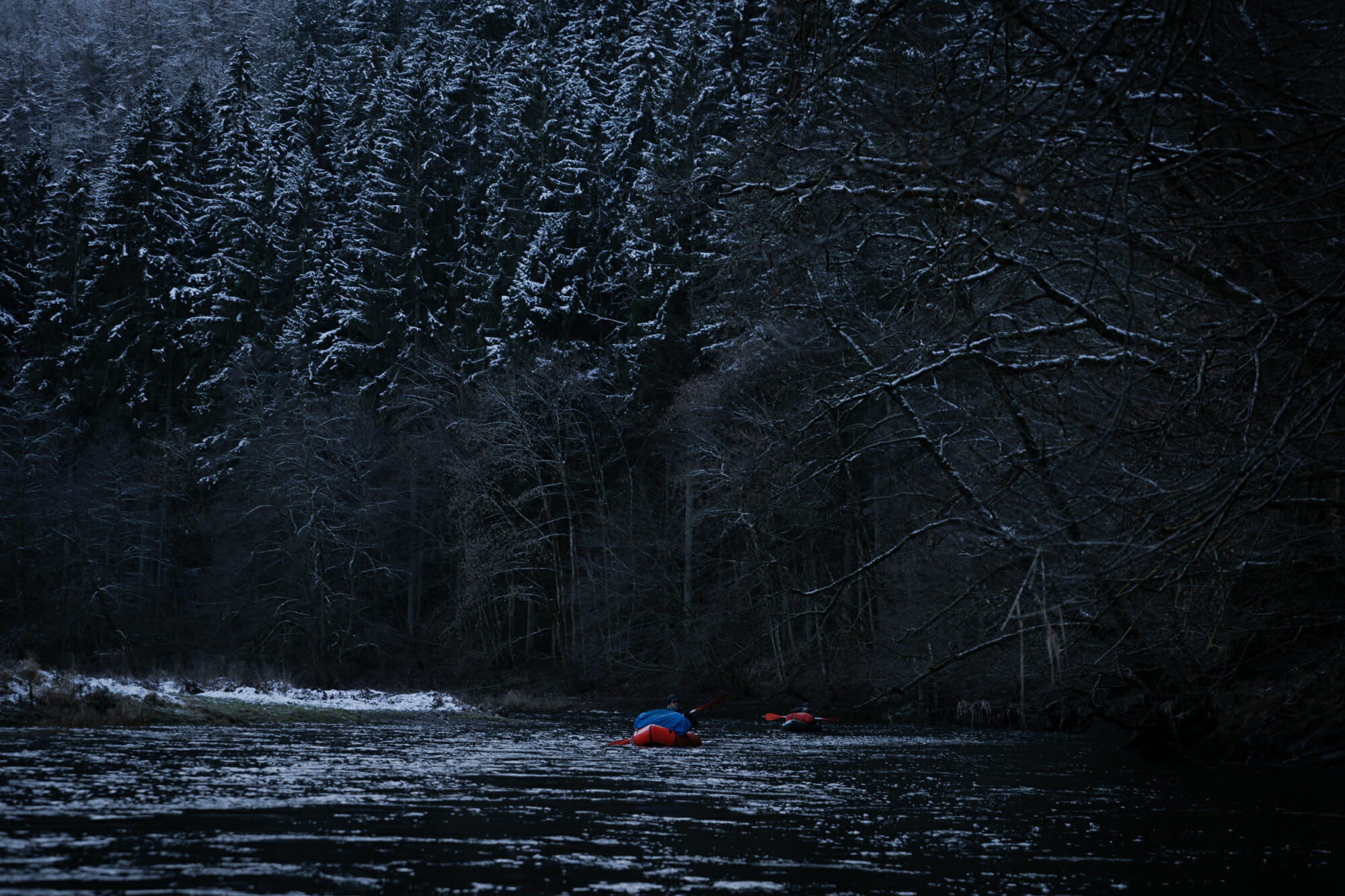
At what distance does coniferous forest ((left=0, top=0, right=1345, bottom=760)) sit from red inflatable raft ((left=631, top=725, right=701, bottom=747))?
10.1 ft

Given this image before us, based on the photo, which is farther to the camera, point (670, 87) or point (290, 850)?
point (670, 87)

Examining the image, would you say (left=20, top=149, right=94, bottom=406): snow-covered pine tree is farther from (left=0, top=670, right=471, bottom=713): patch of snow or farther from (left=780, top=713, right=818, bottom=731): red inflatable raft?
(left=780, top=713, right=818, bottom=731): red inflatable raft

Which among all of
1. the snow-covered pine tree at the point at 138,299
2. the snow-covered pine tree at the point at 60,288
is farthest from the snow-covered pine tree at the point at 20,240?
the snow-covered pine tree at the point at 138,299

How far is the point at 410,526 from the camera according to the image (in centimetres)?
4341

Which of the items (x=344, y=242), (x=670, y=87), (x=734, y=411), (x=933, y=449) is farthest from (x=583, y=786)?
(x=344, y=242)

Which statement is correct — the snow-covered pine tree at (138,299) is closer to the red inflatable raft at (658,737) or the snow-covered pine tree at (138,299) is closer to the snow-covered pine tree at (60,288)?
the snow-covered pine tree at (60,288)

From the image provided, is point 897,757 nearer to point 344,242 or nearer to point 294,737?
point 294,737

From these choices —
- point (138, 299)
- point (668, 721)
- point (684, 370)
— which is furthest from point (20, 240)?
point (668, 721)

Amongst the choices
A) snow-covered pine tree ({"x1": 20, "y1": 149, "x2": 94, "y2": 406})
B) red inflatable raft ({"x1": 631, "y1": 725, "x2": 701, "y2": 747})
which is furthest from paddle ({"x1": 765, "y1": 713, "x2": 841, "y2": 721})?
snow-covered pine tree ({"x1": 20, "y1": 149, "x2": 94, "y2": 406})

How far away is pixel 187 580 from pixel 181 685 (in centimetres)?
2442

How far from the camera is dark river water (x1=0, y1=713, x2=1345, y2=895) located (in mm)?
6199

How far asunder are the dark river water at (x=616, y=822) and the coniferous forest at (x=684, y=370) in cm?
143

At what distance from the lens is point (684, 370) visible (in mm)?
37656

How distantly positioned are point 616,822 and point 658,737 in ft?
28.5
